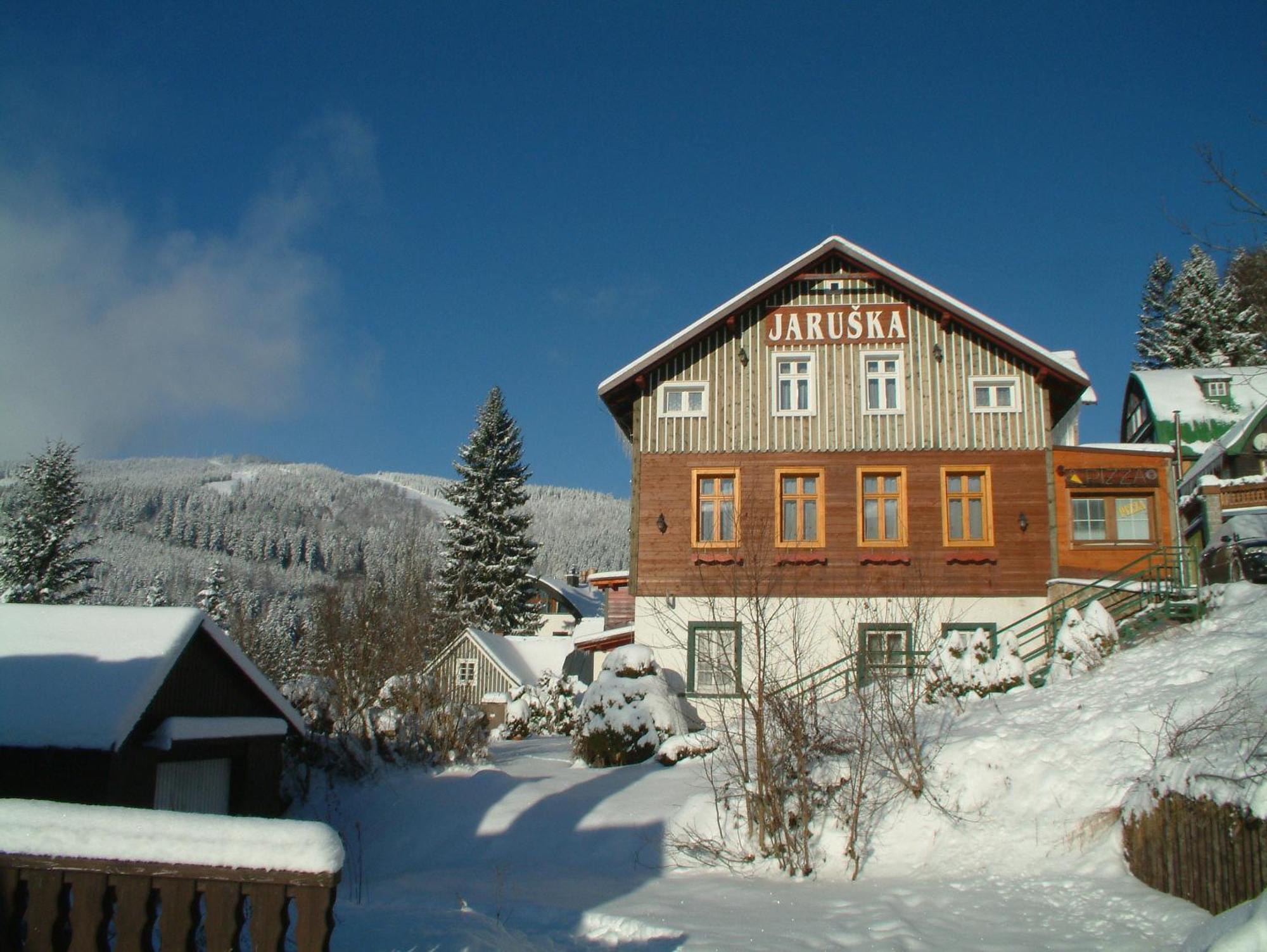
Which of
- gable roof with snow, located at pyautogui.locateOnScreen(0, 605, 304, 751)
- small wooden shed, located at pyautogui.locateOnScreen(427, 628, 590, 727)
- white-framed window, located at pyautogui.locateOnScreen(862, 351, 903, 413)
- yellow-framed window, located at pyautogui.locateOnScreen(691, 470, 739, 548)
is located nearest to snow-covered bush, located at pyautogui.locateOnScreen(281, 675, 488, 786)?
gable roof with snow, located at pyautogui.locateOnScreen(0, 605, 304, 751)

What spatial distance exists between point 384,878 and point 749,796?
16.5ft

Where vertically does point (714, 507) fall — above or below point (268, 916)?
above

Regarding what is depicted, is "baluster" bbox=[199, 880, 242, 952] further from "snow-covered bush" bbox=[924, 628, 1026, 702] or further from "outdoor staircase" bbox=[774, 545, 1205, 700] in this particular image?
"snow-covered bush" bbox=[924, 628, 1026, 702]

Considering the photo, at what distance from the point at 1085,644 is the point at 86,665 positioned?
1501cm

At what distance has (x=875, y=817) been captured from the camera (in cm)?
1235

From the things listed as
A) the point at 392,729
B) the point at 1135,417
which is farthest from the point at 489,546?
the point at 1135,417

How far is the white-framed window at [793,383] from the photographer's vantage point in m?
23.6

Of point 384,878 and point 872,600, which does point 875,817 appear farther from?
point 872,600

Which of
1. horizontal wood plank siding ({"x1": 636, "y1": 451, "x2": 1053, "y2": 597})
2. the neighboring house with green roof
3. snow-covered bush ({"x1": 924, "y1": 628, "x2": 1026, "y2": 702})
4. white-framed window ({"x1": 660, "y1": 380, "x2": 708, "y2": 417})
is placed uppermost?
the neighboring house with green roof

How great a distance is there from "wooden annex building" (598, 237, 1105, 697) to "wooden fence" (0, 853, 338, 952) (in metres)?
17.0

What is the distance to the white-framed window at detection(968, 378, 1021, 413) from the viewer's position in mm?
23328

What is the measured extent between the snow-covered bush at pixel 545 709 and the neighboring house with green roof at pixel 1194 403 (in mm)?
29500

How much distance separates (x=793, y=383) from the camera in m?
23.8

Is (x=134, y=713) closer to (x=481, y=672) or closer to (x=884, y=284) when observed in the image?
(x=884, y=284)
